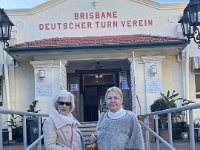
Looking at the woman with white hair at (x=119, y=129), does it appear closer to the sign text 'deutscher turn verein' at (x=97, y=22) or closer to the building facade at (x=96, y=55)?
the building facade at (x=96, y=55)

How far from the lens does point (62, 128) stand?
363 centimetres

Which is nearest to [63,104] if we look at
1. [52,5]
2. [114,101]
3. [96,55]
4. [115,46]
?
[114,101]

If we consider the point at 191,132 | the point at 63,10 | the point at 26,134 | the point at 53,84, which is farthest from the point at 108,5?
the point at 191,132

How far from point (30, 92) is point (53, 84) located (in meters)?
1.44

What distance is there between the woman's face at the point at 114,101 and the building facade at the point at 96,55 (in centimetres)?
1027

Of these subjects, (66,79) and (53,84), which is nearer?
(53,84)

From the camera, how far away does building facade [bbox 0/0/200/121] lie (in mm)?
14477

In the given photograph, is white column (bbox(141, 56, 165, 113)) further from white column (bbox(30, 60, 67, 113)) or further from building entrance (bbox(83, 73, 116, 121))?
white column (bbox(30, 60, 67, 113))

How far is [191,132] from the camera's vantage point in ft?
11.9

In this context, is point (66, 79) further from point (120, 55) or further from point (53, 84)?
point (120, 55)

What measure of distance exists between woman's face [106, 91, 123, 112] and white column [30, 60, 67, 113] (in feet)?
36.3

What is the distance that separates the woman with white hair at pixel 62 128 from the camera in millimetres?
3564

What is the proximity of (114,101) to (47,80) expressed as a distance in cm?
1142

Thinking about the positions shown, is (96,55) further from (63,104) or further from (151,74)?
(63,104)
